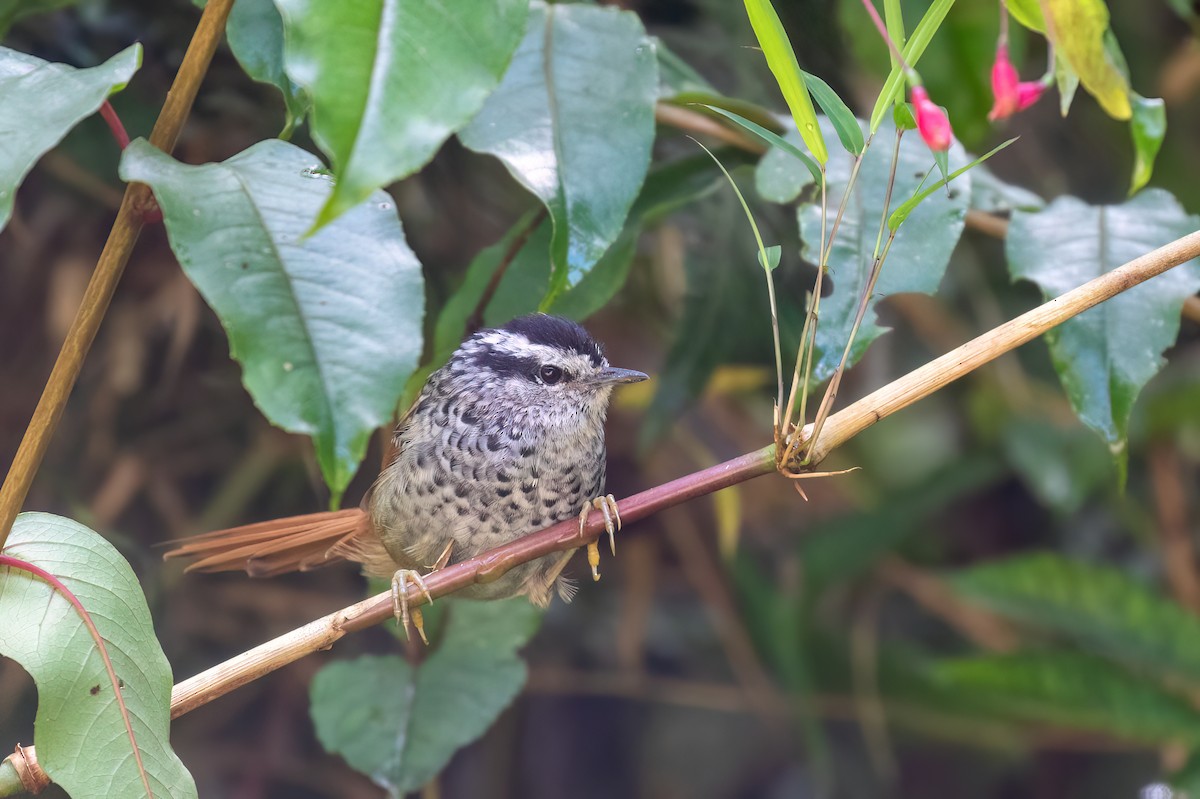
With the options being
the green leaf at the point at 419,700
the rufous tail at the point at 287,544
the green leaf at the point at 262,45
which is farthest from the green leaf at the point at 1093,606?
the green leaf at the point at 262,45

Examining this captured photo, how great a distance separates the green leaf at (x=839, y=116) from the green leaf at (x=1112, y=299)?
0.51 metres

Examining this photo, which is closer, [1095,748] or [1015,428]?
[1015,428]

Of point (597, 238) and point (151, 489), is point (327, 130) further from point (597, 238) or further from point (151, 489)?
point (151, 489)

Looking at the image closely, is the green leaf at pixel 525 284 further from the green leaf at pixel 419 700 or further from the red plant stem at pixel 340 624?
the green leaf at pixel 419 700

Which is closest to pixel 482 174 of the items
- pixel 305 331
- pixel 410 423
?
pixel 410 423

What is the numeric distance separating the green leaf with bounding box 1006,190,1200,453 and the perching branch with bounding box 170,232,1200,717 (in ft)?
0.78

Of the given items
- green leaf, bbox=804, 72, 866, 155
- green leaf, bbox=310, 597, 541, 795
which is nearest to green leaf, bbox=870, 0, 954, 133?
green leaf, bbox=804, 72, 866, 155

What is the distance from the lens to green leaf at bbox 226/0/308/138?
1.44 m

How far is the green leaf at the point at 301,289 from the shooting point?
111cm

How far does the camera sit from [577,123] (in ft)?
5.02

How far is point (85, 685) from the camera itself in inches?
50.4

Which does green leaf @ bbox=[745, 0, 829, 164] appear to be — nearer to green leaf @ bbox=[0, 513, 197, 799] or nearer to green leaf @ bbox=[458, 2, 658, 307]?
green leaf @ bbox=[458, 2, 658, 307]

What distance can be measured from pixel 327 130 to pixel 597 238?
0.51 meters

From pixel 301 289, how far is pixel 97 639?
450 millimetres
